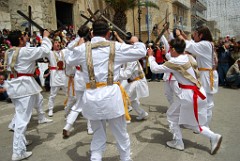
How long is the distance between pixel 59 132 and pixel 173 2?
3728 cm

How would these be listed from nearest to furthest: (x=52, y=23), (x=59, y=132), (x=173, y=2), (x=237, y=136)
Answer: (x=237, y=136) < (x=59, y=132) < (x=52, y=23) < (x=173, y=2)

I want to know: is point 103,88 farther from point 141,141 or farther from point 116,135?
point 141,141

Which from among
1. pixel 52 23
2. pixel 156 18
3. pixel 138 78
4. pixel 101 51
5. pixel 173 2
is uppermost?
pixel 173 2

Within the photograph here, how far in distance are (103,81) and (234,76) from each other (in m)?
9.00

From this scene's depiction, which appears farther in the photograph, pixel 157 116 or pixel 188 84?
pixel 157 116

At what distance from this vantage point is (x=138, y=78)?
20.7ft

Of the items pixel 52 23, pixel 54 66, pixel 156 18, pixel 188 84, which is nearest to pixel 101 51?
pixel 188 84

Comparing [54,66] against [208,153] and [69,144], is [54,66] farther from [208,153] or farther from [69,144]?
[208,153]

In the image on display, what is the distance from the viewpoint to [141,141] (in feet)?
16.4

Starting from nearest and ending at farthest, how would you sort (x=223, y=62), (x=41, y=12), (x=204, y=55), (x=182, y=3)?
1. (x=204, y=55)
2. (x=223, y=62)
3. (x=41, y=12)
4. (x=182, y=3)

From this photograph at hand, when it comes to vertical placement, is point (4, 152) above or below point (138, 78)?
below

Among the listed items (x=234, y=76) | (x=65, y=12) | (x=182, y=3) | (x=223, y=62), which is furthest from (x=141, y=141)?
(x=182, y=3)

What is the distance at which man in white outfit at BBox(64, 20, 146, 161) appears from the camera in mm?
3496

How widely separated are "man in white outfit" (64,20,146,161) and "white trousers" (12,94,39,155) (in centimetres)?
141
